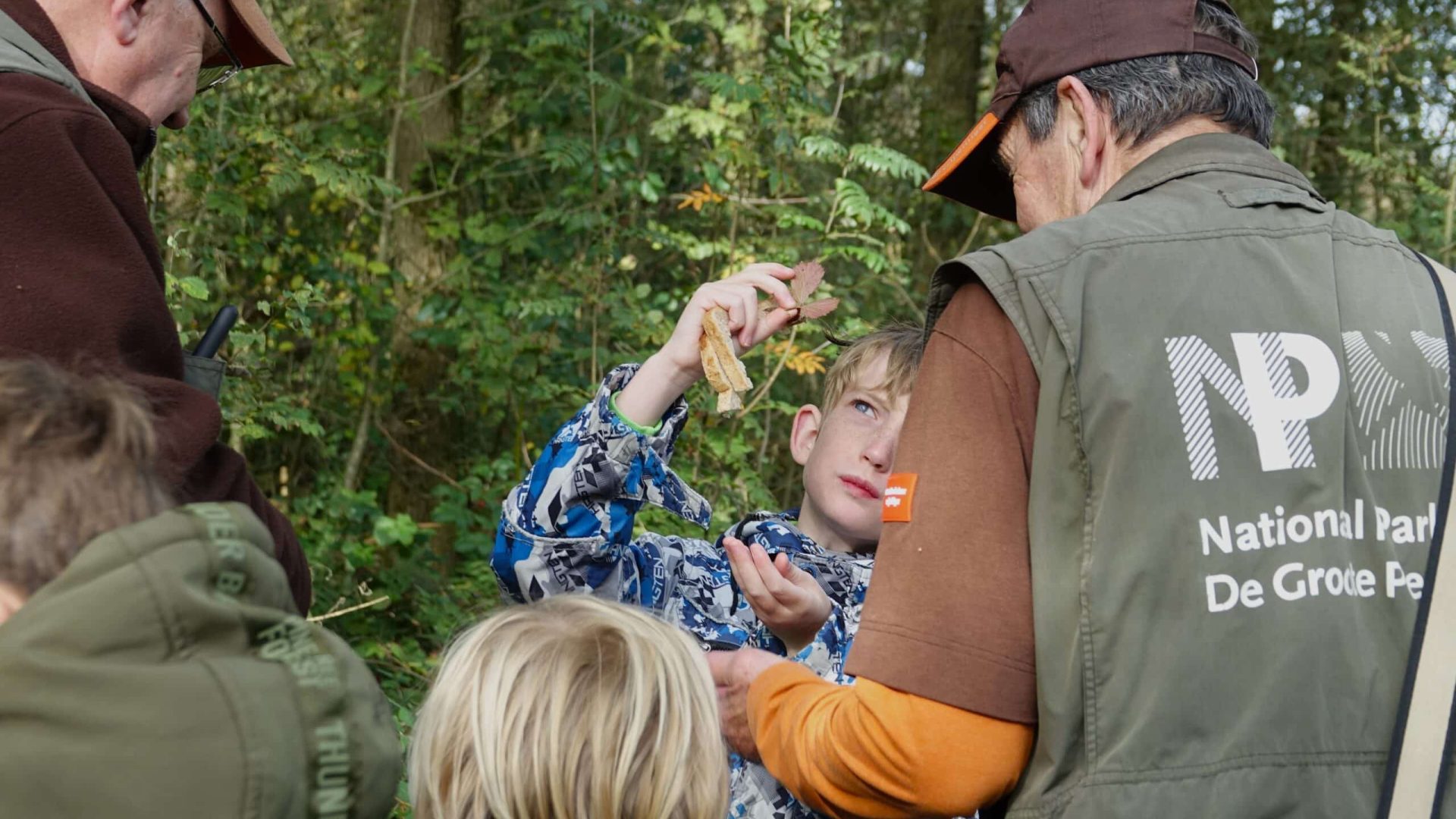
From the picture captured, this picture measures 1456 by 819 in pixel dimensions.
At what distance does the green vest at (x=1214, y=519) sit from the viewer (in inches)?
67.6

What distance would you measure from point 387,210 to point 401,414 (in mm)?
1152

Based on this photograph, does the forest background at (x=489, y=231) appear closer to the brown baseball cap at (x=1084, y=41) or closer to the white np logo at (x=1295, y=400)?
the brown baseball cap at (x=1084, y=41)

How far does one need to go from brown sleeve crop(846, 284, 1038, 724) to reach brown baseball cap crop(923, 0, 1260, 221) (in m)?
0.50

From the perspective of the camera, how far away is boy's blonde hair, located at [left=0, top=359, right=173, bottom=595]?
55.3 inches

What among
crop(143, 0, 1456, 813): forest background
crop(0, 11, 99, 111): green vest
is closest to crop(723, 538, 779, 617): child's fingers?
crop(0, 11, 99, 111): green vest

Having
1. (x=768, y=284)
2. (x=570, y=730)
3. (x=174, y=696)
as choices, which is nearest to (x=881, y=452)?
(x=768, y=284)

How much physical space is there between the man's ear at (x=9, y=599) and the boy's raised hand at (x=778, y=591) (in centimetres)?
130

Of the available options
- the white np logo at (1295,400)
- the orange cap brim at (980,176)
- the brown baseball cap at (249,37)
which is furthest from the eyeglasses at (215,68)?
the white np logo at (1295,400)

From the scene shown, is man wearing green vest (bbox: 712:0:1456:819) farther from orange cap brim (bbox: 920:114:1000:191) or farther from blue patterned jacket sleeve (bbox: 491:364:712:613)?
blue patterned jacket sleeve (bbox: 491:364:712:613)

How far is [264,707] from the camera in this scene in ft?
4.42

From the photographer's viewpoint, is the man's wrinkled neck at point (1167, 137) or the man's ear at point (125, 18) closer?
the man's wrinkled neck at point (1167, 137)

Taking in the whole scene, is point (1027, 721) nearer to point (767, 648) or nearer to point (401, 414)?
point (767, 648)

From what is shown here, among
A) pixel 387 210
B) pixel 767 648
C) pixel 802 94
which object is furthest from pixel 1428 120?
pixel 767 648

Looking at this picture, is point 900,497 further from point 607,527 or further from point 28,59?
point 28,59
